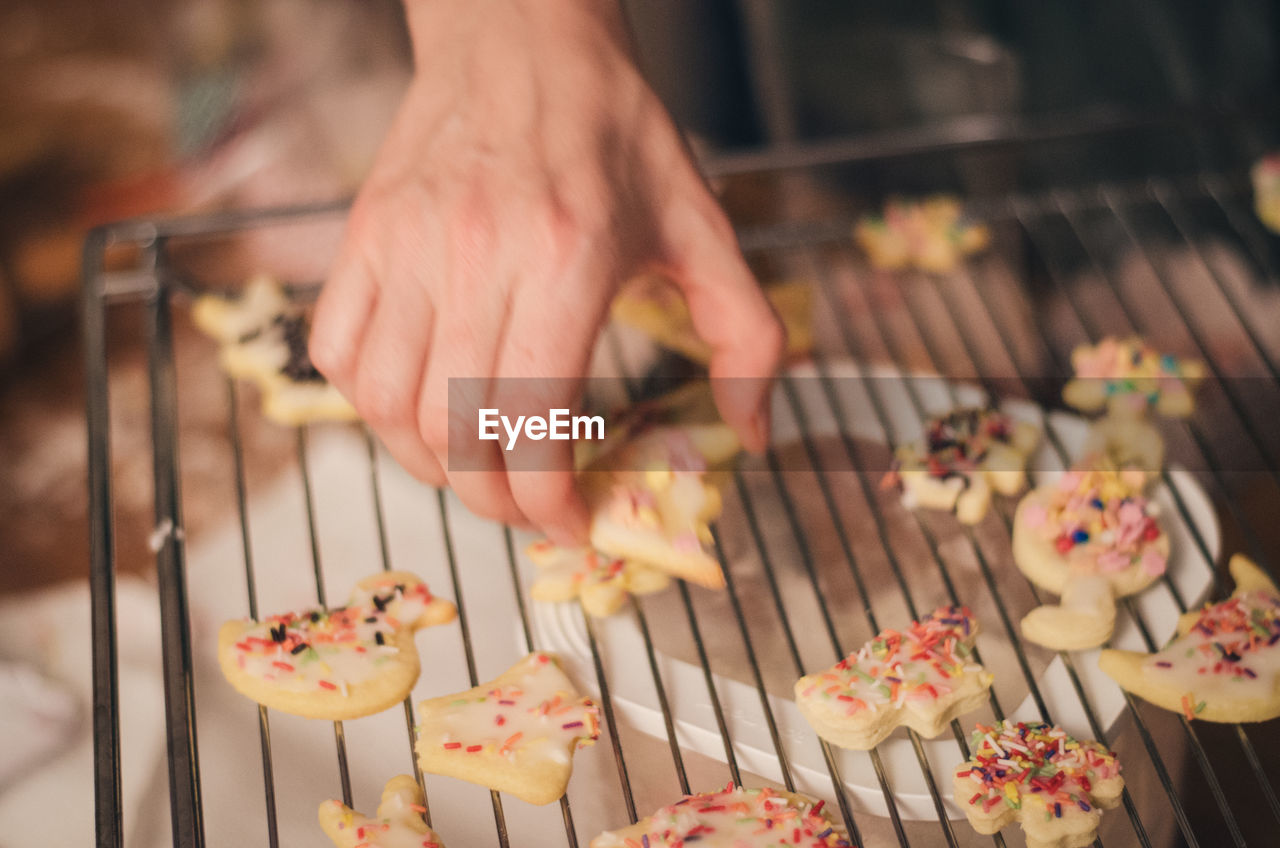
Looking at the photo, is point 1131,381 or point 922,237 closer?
point 1131,381

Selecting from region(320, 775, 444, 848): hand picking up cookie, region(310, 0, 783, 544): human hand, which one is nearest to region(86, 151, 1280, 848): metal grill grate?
region(320, 775, 444, 848): hand picking up cookie

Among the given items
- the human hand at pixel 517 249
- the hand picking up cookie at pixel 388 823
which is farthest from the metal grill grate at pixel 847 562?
the human hand at pixel 517 249

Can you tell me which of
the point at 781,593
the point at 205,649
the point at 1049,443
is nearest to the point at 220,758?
the point at 205,649

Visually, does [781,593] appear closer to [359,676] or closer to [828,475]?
[828,475]

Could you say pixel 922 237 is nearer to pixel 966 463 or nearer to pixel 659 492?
pixel 966 463

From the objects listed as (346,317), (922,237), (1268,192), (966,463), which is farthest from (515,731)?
(1268,192)

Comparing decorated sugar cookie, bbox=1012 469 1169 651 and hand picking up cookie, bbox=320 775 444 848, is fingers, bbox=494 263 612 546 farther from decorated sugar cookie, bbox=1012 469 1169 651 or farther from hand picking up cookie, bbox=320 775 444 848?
decorated sugar cookie, bbox=1012 469 1169 651
